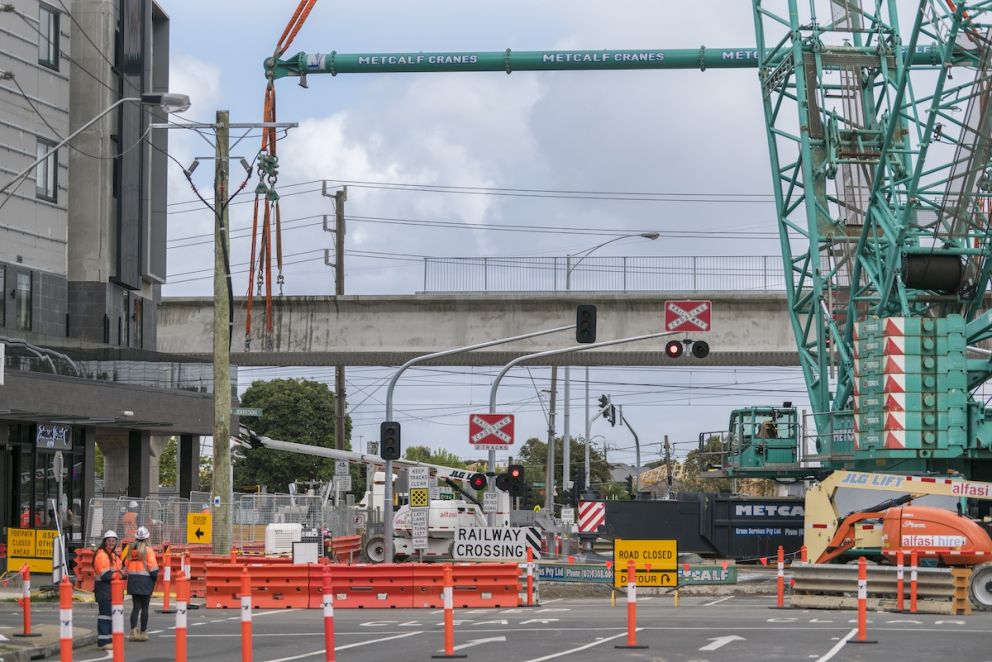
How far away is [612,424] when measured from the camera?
7800cm

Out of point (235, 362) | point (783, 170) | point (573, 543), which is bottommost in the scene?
point (573, 543)

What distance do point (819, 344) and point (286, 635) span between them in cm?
2471

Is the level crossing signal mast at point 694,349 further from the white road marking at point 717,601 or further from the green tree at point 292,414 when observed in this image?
the green tree at point 292,414

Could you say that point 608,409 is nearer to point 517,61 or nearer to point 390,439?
point 517,61

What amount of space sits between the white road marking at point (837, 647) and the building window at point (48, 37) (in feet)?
96.5

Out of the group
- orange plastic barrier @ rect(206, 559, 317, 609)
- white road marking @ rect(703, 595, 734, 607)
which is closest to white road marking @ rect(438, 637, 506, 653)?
orange plastic barrier @ rect(206, 559, 317, 609)

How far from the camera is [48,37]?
42312 millimetres

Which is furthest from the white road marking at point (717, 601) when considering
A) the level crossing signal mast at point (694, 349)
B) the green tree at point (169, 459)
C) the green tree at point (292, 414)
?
the green tree at point (169, 459)

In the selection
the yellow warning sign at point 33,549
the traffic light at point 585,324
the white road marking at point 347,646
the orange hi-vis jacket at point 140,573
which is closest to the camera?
the white road marking at point 347,646

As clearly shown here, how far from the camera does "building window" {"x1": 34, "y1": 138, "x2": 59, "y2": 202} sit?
41.5m

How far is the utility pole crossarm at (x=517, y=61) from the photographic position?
171ft

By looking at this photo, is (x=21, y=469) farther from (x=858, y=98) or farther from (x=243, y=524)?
(x=858, y=98)

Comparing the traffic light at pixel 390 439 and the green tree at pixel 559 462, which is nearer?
the traffic light at pixel 390 439

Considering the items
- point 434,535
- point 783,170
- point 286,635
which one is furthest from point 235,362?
point 286,635
